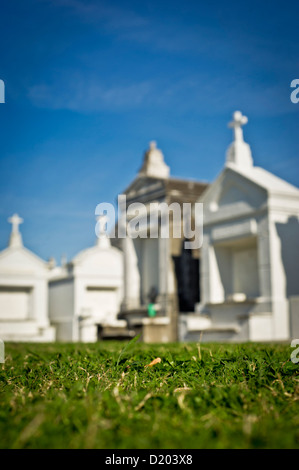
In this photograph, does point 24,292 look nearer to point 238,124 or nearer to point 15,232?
point 15,232

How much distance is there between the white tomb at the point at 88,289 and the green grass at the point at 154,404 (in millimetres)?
15258

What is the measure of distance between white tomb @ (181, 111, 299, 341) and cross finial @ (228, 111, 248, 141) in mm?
25

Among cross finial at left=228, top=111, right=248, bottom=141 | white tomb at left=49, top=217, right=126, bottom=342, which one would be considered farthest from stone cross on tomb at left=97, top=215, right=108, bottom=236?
cross finial at left=228, top=111, right=248, bottom=141

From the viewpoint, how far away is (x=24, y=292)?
66.7 feet

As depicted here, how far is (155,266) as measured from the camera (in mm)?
19109

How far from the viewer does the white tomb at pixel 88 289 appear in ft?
65.1

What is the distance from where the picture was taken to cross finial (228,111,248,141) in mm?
15133

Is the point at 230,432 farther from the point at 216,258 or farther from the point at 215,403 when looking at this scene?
the point at 216,258

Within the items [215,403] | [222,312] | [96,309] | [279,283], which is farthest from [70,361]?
[96,309]

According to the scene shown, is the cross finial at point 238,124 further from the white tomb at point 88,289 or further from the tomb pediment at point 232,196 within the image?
the white tomb at point 88,289

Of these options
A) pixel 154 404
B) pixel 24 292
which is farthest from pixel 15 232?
pixel 154 404

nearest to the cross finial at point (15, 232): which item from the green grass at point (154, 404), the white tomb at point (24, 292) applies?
the white tomb at point (24, 292)
